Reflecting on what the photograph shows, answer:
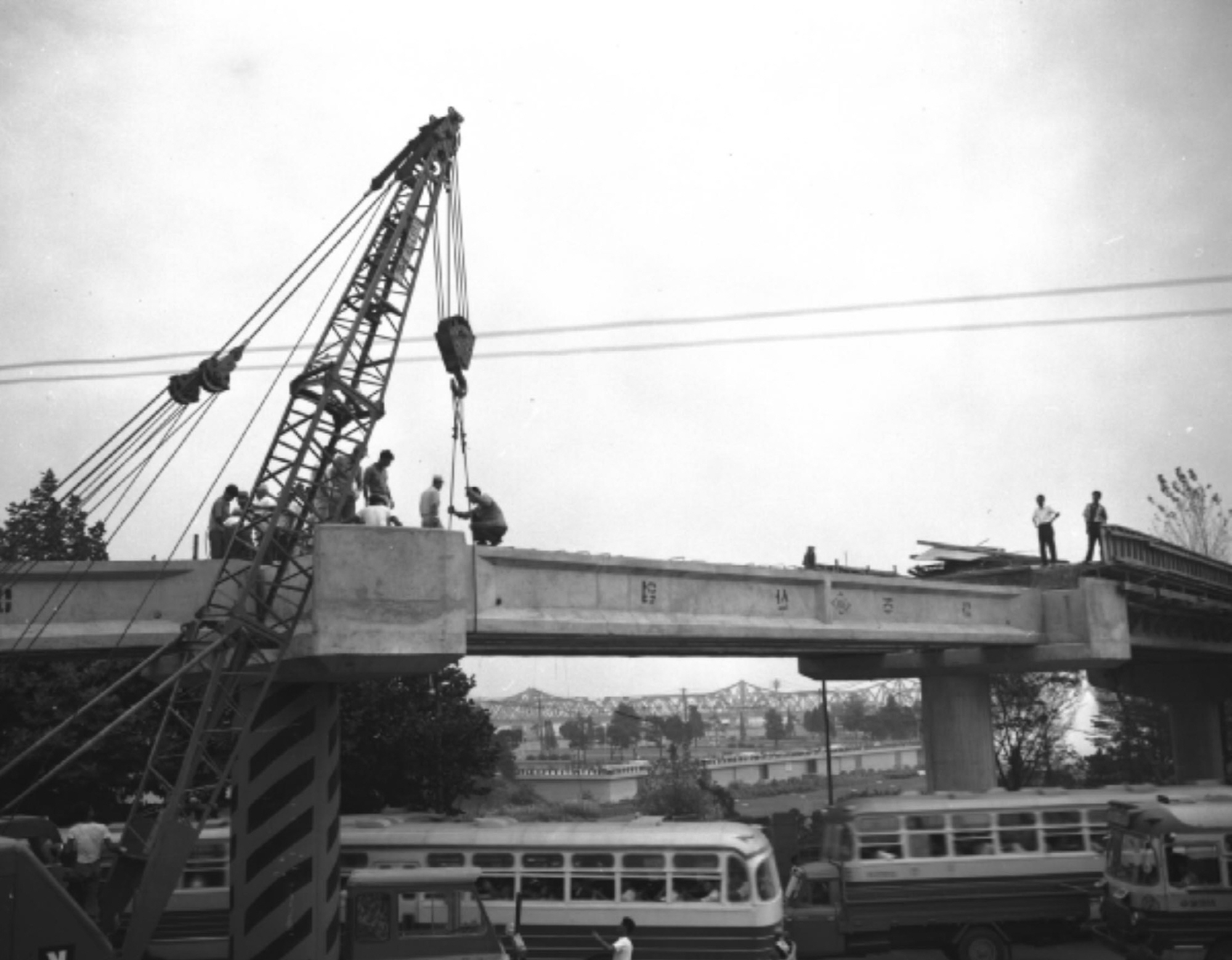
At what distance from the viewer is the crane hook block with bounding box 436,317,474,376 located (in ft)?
92.7

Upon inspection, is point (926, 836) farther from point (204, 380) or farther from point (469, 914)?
point (204, 380)

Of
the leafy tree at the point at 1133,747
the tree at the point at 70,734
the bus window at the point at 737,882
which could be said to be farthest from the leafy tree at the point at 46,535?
the leafy tree at the point at 1133,747

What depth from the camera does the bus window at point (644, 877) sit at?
20734mm

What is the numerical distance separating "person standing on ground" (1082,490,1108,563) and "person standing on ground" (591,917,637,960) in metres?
18.2

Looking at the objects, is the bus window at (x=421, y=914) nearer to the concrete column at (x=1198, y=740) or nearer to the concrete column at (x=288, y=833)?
the concrete column at (x=288, y=833)

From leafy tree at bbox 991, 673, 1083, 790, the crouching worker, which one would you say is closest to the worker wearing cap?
the crouching worker

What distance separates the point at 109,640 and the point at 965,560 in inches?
988

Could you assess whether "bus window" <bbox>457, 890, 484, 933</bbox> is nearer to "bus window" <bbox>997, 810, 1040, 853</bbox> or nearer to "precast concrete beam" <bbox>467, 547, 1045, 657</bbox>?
"precast concrete beam" <bbox>467, 547, 1045, 657</bbox>

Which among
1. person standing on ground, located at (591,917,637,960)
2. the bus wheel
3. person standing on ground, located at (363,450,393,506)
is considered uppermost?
person standing on ground, located at (363,450,393,506)

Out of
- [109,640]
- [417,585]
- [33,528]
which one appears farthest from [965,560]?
[33,528]

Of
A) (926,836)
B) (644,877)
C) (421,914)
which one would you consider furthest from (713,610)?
(421,914)

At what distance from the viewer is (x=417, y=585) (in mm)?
18469

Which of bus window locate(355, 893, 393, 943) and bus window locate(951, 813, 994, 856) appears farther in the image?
bus window locate(951, 813, 994, 856)

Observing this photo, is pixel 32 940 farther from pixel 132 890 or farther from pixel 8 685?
pixel 8 685
